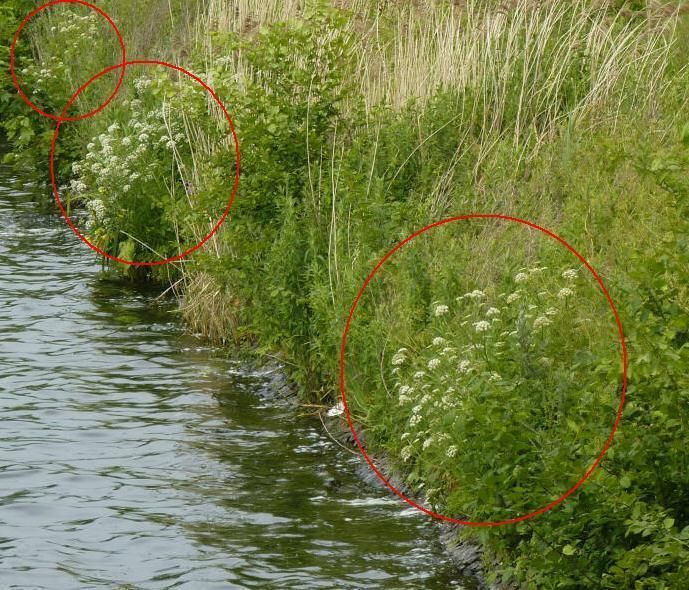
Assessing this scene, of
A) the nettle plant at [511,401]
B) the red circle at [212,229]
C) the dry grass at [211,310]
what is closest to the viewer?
the nettle plant at [511,401]

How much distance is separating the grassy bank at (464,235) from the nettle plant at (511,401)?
0.07 ft

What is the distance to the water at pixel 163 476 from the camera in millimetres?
7512

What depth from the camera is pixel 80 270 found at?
45.8ft

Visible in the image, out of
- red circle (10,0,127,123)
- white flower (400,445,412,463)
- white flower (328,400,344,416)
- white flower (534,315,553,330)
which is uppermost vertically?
red circle (10,0,127,123)

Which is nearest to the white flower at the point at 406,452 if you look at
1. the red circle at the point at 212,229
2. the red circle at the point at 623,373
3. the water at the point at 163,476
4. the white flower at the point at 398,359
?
the red circle at the point at 623,373

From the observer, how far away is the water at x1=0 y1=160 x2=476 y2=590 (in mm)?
7512

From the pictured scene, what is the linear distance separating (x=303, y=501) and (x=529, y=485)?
2.32 metres

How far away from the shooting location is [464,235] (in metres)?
9.78

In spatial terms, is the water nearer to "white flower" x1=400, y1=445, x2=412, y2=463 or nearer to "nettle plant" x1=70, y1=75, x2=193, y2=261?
"white flower" x1=400, y1=445, x2=412, y2=463

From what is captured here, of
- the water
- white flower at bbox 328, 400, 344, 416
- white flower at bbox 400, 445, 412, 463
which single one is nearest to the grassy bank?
white flower at bbox 400, 445, 412, 463

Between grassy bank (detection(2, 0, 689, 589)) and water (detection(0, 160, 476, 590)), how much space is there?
0.42 m

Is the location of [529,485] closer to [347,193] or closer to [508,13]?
[347,193]

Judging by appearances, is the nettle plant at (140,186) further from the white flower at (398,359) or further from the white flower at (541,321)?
the white flower at (541,321)

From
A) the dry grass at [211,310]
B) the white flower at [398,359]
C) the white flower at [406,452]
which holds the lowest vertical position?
the dry grass at [211,310]
